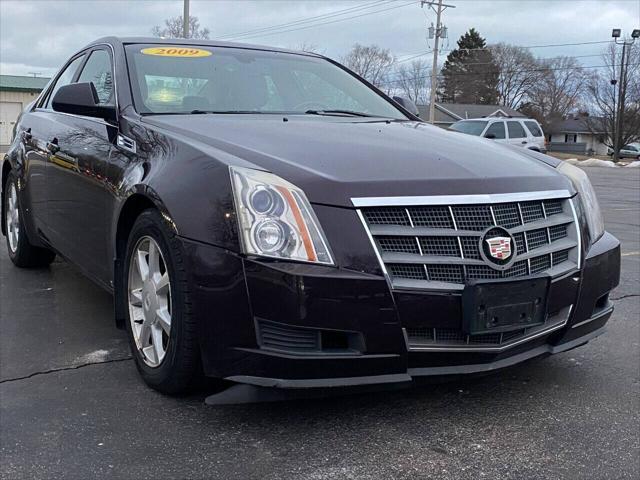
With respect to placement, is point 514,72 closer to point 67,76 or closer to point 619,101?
point 619,101

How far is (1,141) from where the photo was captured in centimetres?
4422

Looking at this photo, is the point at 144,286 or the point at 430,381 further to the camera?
the point at 144,286

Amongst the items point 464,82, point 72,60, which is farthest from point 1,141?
point 464,82

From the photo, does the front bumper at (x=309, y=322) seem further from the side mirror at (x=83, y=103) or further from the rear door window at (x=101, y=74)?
the rear door window at (x=101, y=74)

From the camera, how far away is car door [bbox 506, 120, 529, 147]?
70.7 ft

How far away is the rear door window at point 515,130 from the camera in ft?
71.6

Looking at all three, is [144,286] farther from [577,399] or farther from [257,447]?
[577,399]

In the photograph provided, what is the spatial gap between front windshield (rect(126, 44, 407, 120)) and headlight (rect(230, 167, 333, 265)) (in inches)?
49.3

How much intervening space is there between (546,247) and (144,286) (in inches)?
68.1

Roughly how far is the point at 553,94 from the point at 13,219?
83506 mm

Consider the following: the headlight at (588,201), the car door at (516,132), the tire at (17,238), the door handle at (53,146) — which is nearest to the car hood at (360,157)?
the headlight at (588,201)

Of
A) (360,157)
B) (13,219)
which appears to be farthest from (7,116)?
(360,157)

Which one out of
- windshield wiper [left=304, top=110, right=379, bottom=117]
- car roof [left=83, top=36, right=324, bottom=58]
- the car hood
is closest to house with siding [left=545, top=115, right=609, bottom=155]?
car roof [left=83, top=36, right=324, bottom=58]

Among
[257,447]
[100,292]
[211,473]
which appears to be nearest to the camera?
[211,473]
